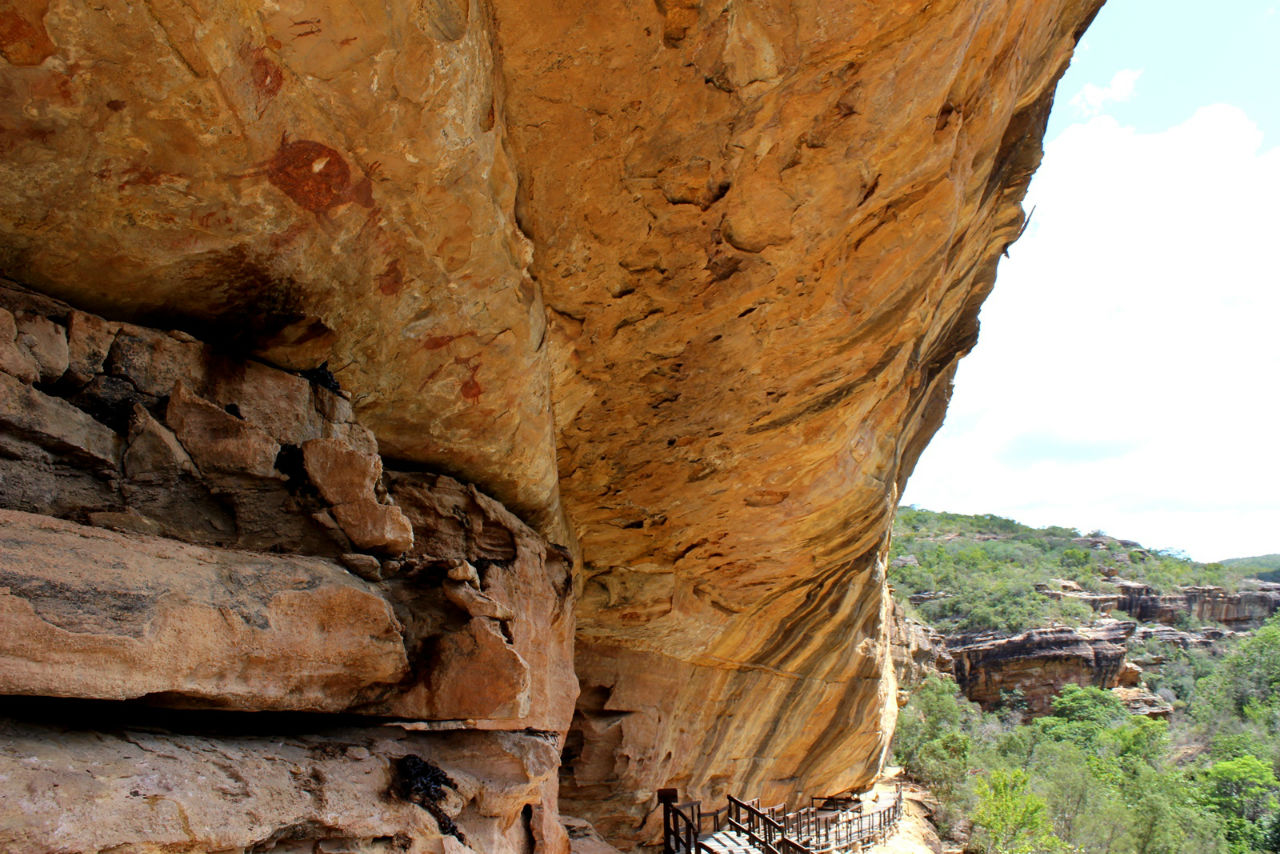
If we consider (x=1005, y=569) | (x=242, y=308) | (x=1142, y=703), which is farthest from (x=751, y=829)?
(x=1005, y=569)

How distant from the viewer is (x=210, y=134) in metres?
3.13

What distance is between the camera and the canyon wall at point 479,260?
10.0 feet

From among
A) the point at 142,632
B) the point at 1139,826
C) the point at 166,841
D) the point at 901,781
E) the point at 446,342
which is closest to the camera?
the point at 166,841

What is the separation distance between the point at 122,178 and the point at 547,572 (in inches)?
153

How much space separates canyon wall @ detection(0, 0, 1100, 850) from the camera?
306 centimetres

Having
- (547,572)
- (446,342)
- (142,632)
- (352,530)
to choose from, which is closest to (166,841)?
(142,632)

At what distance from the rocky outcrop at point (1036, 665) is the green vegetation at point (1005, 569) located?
3.93 metres

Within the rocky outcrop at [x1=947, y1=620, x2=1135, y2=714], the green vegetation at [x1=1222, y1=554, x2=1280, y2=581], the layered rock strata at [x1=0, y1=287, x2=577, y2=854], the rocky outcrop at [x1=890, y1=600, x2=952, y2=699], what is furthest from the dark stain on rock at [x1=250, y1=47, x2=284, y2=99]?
the green vegetation at [x1=1222, y1=554, x2=1280, y2=581]

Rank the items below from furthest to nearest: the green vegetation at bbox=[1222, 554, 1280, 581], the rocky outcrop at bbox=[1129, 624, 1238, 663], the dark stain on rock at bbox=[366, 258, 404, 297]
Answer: the green vegetation at bbox=[1222, 554, 1280, 581]
the rocky outcrop at bbox=[1129, 624, 1238, 663]
the dark stain on rock at bbox=[366, 258, 404, 297]

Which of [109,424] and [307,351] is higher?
[307,351]

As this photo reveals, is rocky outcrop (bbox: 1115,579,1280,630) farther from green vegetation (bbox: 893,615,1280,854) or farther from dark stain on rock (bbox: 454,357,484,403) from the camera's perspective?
dark stain on rock (bbox: 454,357,484,403)

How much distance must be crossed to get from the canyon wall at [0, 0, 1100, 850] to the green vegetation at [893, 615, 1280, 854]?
20530 millimetres

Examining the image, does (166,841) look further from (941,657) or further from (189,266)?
(941,657)

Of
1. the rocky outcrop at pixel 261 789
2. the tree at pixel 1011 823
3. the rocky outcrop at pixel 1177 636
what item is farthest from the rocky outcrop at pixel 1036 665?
the rocky outcrop at pixel 261 789
